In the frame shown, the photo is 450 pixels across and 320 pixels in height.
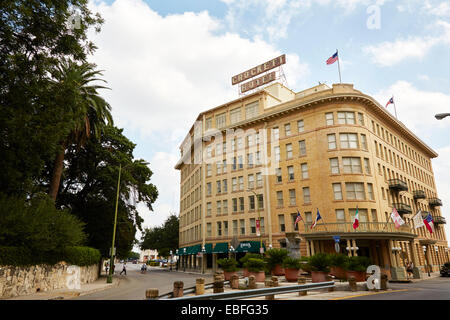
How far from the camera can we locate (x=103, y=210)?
116 ft

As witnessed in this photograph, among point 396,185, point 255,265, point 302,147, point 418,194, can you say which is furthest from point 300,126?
point 255,265

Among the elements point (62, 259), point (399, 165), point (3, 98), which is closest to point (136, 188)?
point (62, 259)

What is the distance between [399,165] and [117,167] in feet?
138

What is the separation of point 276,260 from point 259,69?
38705mm

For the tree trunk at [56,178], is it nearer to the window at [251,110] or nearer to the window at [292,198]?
the window at [292,198]

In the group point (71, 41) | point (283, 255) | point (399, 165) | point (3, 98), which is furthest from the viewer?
point (399, 165)

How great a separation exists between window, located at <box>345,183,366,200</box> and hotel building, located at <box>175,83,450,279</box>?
123mm

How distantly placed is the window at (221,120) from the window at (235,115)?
1475 mm

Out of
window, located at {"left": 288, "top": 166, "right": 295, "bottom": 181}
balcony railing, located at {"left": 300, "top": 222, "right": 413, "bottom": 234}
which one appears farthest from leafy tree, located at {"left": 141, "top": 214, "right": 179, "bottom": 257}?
balcony railing, located at {"left": 300, "top": 222, "right": 413, "bottom": 234}

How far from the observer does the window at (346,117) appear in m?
42.2

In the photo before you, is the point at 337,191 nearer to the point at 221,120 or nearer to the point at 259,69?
the point at 221,120

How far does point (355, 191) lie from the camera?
39.6 m

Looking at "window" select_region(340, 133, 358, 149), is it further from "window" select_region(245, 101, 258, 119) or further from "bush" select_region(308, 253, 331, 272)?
"bush" select_region(308, 253, 331, 272)

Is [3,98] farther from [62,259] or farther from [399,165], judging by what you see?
[399,165]
